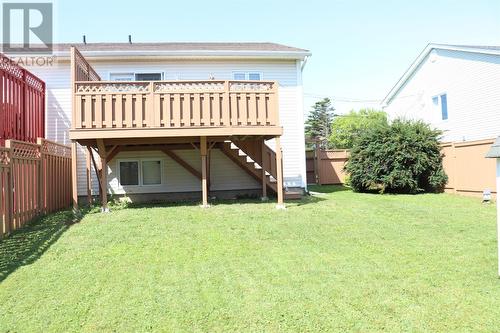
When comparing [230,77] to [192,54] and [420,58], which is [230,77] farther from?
[420,58]

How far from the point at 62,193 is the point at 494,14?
18.1 metres

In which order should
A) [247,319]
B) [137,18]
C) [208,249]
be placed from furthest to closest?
[137,18]
[208,249]
[247,319]

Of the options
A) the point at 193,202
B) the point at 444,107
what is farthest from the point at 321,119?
the point at 193,202

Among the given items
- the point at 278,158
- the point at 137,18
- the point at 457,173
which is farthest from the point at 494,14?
the point at 137,18

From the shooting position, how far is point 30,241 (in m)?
6.79

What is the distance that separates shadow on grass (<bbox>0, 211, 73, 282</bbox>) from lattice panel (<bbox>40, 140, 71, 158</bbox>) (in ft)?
5.05

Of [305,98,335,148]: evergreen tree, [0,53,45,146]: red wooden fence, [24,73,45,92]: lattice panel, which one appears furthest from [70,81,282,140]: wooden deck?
[305,98,335,148]: evergreen tree

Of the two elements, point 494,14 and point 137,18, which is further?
point 494,14

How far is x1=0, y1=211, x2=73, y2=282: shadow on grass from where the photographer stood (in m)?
5.68

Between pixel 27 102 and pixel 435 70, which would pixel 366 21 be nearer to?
pixel 435 70

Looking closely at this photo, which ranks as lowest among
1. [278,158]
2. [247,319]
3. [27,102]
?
[247,319]

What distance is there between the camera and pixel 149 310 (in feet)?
13.4

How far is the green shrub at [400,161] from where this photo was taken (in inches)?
530

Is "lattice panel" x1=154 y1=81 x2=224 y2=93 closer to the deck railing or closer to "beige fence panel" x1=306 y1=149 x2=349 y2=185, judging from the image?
the deck railing
